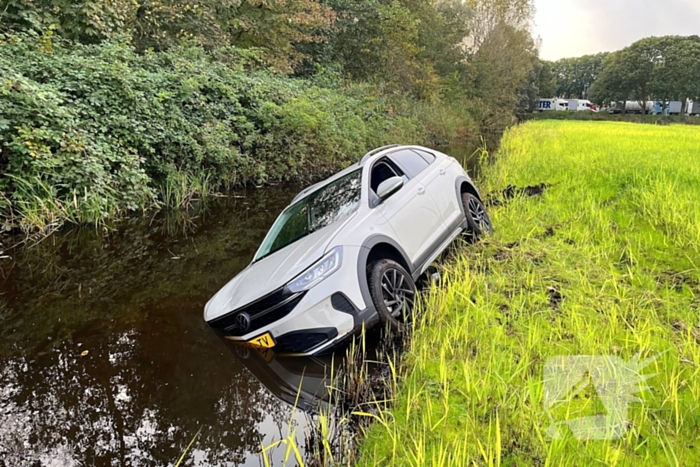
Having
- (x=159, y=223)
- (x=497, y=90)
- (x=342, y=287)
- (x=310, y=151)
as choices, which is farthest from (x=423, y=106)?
(x=342, y=287)

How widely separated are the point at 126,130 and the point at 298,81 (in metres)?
8.36

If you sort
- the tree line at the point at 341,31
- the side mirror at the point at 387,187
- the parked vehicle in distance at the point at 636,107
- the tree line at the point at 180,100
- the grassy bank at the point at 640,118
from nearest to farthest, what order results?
the side mirror at the point at 387,187, the tree line at the point at 180,100, the tree line at the point at 341,31, the grassy bank at the point at 640,118, the parked vehicle in distance at the point at 636,107

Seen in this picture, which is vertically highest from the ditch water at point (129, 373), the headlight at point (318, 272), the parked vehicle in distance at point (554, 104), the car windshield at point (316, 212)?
the parked vehicle in distance at point (554, 104)

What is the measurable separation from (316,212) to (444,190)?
1.61 metres

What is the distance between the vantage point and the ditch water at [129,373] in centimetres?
268

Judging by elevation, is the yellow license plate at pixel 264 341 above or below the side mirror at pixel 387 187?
below

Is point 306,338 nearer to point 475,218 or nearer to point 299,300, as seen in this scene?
point 299,300

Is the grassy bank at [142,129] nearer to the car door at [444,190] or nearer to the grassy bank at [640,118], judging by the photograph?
the car door at [444,190]

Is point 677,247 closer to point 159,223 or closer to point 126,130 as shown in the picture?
point 159,223

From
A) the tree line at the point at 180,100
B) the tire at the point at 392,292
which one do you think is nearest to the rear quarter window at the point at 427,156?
the tire at the point at 392,292

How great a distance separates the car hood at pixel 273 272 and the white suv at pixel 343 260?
1cm

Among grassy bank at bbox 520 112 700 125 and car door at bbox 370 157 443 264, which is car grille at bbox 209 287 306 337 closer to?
car door at bbox 370 157 443 264

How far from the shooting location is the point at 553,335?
120 inches

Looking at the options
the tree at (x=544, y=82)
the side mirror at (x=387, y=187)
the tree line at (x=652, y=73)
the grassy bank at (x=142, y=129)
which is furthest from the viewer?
the tree at (x=544, y=82)
